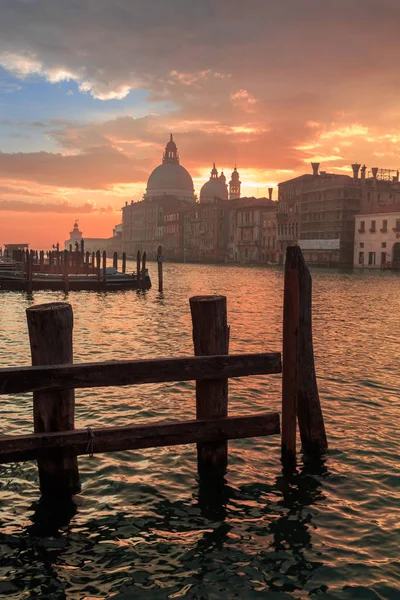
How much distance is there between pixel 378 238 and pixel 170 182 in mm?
86370

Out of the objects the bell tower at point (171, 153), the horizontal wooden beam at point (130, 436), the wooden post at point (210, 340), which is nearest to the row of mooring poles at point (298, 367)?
the horizontal wooden beam at point (130, 436)

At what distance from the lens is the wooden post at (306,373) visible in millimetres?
5797

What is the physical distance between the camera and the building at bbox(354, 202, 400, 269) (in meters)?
65.4

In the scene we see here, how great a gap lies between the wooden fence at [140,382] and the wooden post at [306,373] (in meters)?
0.06

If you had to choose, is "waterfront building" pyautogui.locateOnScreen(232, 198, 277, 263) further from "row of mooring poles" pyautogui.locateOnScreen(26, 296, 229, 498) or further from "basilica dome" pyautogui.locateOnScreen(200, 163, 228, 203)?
"row of mooring poles" pyautogui.locateOnScreen(26, 296, 229, 498)

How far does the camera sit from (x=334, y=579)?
433 centimetres

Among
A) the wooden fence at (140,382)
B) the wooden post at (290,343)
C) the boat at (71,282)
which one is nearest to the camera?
the wooden fence at (140,382)

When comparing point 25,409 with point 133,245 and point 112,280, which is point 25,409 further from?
point 133,245

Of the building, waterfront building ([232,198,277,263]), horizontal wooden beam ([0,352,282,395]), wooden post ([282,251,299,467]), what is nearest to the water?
wooden post ([282,251,299,467])

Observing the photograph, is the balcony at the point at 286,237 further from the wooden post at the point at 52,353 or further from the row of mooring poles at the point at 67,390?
the wooden post at the point at 52,353

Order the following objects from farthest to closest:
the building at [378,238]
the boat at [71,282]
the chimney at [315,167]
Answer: the chimney at [315,167] < the building at [378,238] < the boat at [71,282]

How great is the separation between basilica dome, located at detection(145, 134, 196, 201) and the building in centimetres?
7876

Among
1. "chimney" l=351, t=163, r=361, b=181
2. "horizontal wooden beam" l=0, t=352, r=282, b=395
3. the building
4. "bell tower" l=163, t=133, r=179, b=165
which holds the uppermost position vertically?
"bell tower" l=163, t=133, r=179, b=165

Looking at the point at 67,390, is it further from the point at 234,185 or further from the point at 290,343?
the point at 234,185
